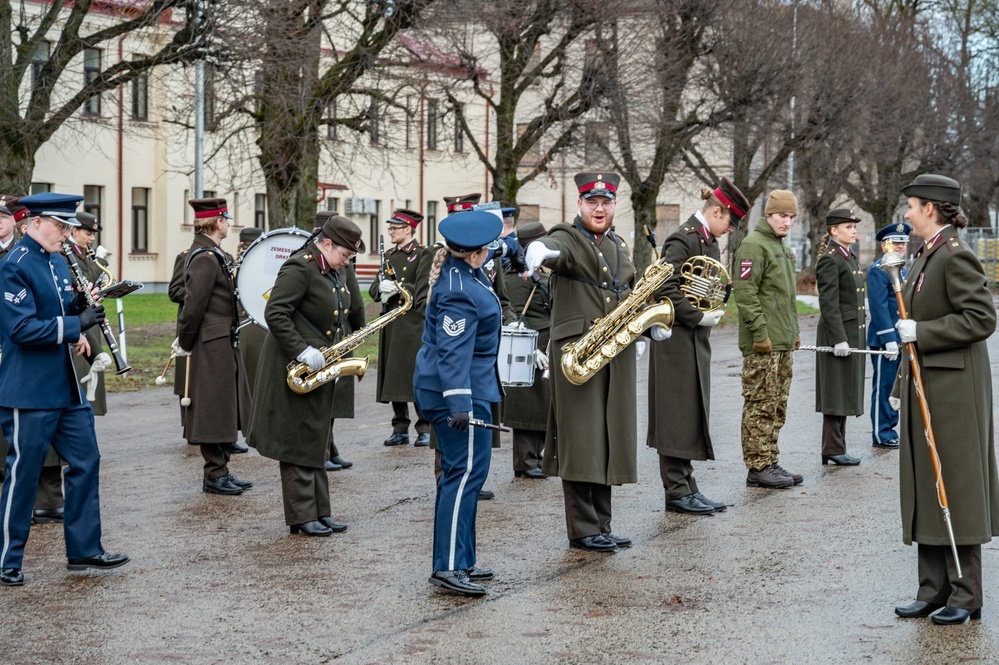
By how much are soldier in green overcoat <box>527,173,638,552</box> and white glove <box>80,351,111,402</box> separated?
110 inches

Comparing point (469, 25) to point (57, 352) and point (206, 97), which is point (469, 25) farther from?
point (57, 352)

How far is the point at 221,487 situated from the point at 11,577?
2708 mm

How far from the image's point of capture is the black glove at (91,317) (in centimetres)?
700

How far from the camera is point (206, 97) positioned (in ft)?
72.7

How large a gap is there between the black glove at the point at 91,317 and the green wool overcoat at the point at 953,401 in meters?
4.12

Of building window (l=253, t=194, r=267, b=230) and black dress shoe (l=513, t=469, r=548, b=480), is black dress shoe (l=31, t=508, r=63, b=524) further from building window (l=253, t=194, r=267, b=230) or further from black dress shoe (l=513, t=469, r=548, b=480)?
building window (l=253, t=194, r=267, b=230)

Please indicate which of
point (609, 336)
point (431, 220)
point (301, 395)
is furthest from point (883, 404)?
point (431, 220)

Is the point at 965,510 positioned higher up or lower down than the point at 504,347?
lower down

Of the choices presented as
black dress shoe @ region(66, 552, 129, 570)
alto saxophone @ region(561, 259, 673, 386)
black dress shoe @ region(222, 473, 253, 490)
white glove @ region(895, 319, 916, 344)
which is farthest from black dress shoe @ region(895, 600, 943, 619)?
black dress shoe @ region(222, 473, 253, 490)

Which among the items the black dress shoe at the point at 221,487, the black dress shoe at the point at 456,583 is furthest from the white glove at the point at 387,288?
the black dress shoe at the point at 456,583

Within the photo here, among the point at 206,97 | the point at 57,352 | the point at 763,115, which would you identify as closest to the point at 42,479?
the point at 57,352

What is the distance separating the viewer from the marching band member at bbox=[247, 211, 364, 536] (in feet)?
26.5

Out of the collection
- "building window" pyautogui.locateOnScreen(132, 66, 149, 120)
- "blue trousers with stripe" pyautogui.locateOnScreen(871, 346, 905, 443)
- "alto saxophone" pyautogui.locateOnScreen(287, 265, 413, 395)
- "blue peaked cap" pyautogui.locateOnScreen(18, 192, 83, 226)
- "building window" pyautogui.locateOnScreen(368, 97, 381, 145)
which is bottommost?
"blue trousers with stripe" pyautogui.locateOnScreen(871, 346, 905, 443)

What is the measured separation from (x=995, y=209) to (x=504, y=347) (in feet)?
167
